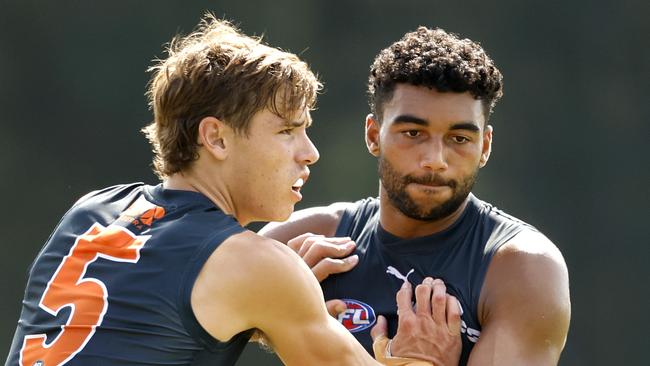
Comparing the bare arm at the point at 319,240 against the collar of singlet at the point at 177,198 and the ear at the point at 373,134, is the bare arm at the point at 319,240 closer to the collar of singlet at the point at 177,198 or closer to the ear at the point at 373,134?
the ear at the point at 373,134

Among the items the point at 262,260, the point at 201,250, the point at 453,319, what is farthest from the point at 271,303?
the point at 453,319

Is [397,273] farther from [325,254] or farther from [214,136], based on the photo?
[214,136]

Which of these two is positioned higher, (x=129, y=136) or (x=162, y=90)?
(x=162, y=90)

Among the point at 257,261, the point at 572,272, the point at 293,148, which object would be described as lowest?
the point at 572,272

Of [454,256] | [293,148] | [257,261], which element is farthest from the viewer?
[454,256]

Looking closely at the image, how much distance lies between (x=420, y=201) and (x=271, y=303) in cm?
93

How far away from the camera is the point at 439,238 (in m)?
3.54

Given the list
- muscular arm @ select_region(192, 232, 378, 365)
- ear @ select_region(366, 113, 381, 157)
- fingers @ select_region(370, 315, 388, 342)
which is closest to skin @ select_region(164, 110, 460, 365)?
muscular arm @ select_region(192, 232, 378, 365)

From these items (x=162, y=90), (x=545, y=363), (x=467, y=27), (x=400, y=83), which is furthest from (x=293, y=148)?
(x=467, y=27)

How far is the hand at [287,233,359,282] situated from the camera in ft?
11.8

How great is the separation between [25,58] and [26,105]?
0.30m

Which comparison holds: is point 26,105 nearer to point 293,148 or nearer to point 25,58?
point 25,58

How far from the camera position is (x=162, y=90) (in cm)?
309

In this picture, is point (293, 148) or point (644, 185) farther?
point (644, 185)
